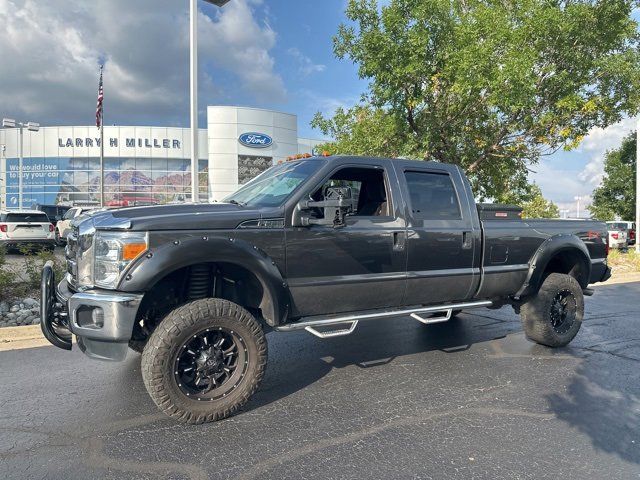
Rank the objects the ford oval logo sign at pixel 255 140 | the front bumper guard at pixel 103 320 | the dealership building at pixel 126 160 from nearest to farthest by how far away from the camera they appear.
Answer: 1. the front bumper guard at pixel 103 320
2. the ford oval logo sign at pixel 255 140
3. the dealership building at pixel 126 160

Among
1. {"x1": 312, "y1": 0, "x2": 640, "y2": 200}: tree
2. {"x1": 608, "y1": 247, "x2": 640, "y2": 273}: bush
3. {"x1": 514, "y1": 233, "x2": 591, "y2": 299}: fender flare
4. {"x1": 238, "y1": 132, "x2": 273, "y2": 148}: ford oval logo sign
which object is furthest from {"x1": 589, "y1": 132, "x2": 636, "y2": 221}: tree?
{"x1": 514, "y1": 233, "x2": 591, "y2": 299}: fender flare

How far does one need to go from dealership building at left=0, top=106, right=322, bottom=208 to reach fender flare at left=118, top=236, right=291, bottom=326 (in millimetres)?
42749

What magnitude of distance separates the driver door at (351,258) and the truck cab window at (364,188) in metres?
0.01

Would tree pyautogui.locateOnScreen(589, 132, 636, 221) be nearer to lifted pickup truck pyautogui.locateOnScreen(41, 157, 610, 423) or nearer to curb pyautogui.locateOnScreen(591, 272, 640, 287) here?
curb pyautogui.locateOnScreen(591, 272, 640, 287)

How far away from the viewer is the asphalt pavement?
9.75 feet

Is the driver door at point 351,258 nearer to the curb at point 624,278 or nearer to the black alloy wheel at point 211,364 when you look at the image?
the black alloy wheel at point 211,364

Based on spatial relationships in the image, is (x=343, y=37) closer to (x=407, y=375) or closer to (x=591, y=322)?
(x=591, y=322)

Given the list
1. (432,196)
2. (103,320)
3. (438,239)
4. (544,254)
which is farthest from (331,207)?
(544,254)

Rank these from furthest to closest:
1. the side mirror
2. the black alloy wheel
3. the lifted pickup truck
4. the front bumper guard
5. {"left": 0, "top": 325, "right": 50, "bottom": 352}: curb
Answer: {"left": 0, "top": 325, "right": 50, "bottom": 352}: curb, the side mirror, the black alloy wheel, the lifted pickup truck, the front bumper guard

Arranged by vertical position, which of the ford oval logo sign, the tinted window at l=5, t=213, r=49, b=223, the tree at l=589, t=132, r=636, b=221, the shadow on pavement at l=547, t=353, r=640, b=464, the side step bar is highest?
the ford oval logo sign

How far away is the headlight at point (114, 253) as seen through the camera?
133 inches

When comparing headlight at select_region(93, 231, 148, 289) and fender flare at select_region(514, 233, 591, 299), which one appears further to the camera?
fender flare at select_region(514, 233, 591, 299)

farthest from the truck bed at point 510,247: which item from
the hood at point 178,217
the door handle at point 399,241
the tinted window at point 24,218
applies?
the tinted window at point 24,218

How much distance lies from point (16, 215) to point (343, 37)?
14.1 metres
